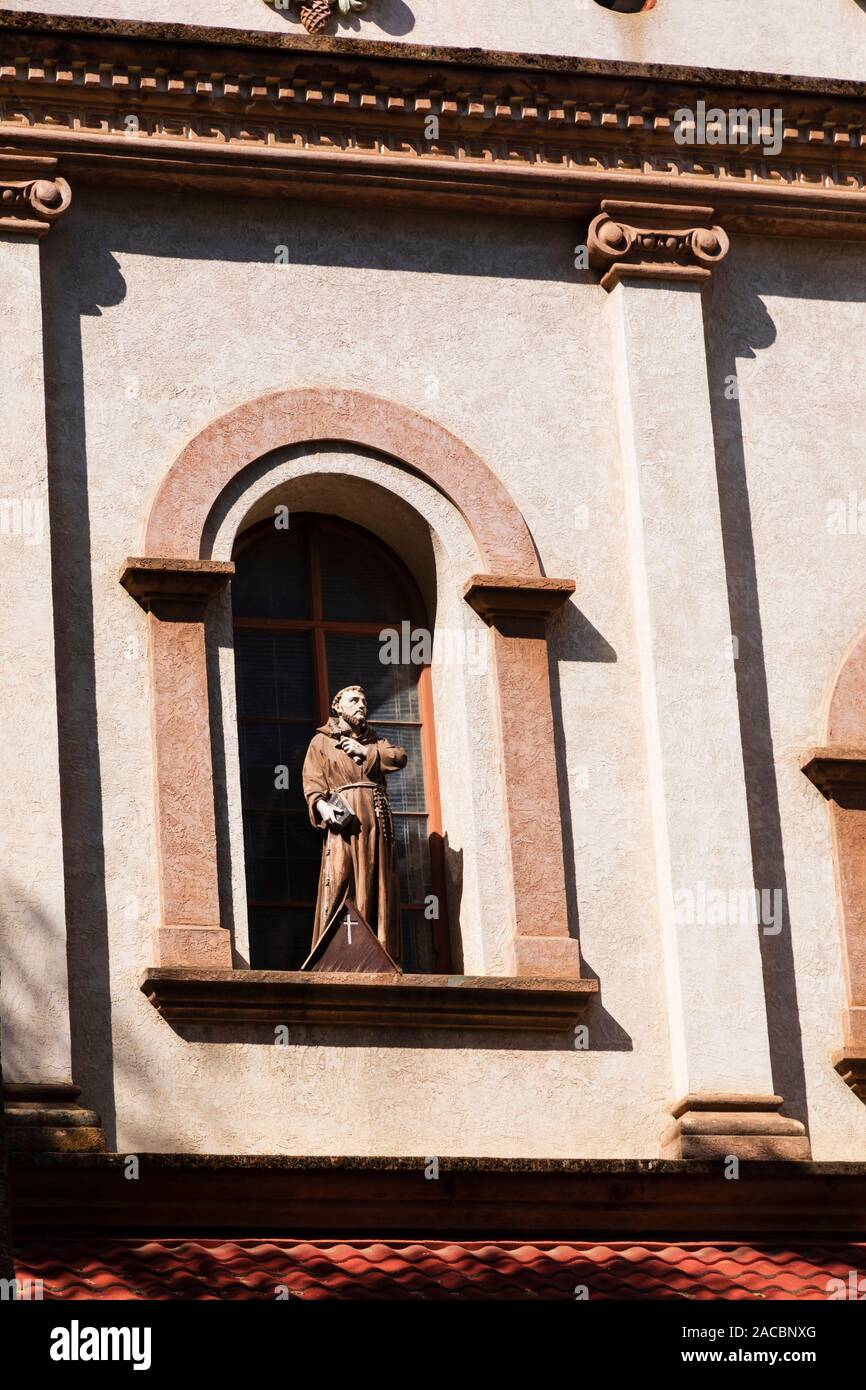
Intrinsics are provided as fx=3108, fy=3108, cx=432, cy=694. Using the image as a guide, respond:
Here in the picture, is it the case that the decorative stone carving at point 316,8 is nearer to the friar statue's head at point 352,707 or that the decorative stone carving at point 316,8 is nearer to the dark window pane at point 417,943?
the friar statue's head at point 352,707

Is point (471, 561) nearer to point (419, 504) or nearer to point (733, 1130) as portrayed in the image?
point (419, 504)

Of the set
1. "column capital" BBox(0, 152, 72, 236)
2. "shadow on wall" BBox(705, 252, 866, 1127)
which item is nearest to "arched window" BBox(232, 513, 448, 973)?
"shadow on wall" BBox(705, 252, 866, 1127)

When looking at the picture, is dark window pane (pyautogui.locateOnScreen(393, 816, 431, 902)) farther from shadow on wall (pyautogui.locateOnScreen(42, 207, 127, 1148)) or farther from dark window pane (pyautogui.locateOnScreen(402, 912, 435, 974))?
shadow on wall (pyautogui.locateOnScreen(42, 207, 127, 1148))

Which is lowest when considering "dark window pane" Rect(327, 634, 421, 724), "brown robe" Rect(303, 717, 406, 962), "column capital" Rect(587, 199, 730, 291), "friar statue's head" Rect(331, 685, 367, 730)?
"brown robe" Rect(303, 717, 406, 962)

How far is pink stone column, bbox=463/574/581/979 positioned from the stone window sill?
20 centimetres

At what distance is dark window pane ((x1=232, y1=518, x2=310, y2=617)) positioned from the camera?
62.0ft

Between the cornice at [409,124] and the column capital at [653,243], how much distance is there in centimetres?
13

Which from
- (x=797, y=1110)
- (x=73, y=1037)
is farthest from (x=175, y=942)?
(x=797, y=1110)

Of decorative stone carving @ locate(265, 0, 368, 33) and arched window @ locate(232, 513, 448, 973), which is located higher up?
decorative stone carving @ locate(265, 0, 368, 33)

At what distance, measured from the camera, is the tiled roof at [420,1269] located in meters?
15.4

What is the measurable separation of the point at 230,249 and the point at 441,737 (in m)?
3.27
